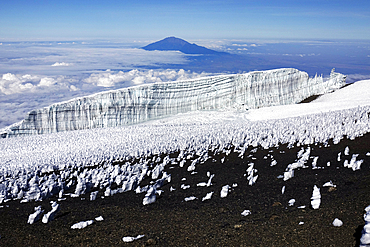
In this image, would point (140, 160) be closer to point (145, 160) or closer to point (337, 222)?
point (145, 160)

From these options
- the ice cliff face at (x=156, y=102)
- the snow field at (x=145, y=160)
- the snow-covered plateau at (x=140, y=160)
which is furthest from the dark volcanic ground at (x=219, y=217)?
the ice cliff face at (x=156, y=102)

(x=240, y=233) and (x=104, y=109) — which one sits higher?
(x=240, y=233)

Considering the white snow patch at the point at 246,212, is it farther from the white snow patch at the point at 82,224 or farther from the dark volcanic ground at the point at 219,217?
the white snow patch at the point at 82,224

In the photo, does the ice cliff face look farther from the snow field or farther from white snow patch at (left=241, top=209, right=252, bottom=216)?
white snow patch at (left=241, top=209, right=252, bottom=216)

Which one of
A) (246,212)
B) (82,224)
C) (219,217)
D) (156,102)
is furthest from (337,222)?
(156,102)

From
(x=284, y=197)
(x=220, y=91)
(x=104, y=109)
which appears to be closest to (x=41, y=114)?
(x=104, y=109)

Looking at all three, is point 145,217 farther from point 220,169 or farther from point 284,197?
point 220,169
